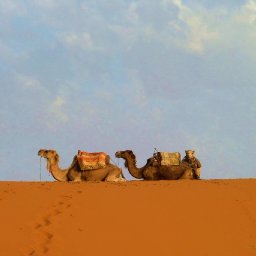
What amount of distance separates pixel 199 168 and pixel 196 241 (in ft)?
28.6

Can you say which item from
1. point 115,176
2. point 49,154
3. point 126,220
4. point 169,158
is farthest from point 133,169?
point 126,220

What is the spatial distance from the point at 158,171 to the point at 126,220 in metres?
7.27

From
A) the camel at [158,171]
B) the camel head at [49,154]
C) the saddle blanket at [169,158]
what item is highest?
the camel head at [49,154]

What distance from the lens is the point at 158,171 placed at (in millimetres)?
18750

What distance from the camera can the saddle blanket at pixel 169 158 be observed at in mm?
18625

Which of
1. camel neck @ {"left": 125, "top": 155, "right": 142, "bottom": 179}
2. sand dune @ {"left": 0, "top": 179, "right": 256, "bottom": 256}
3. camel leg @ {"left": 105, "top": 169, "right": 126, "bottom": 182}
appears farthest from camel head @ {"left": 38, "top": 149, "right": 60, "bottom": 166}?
sand dune @ {"left": 0, "top": 179, "right": 256, "bottom": 256}

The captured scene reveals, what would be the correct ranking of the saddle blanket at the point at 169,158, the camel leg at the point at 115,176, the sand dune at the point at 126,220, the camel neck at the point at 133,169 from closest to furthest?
the sand dune at the point at 126,220 → the camel leg at the point at 115,176 → the saddle blanket at the point at 169,158 → the camel neck at the point at 133,169

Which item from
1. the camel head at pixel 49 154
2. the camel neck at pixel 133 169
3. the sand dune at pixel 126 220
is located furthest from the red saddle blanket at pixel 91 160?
the sand dune at pixel 126 220

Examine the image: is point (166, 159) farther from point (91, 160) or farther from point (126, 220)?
point (126, 220)

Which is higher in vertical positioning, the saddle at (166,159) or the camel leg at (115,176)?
the saddle at (166,159)

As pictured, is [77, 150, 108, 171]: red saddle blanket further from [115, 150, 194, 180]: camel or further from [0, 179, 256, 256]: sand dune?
[0, 179, 256, 256]: sand dune

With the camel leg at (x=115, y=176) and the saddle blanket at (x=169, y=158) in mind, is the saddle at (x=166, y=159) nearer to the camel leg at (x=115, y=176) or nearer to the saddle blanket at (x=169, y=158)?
the saddle blanket at (x=169, y=158)

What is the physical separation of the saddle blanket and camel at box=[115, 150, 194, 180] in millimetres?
130

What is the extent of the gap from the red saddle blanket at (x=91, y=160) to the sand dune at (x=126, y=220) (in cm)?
253
